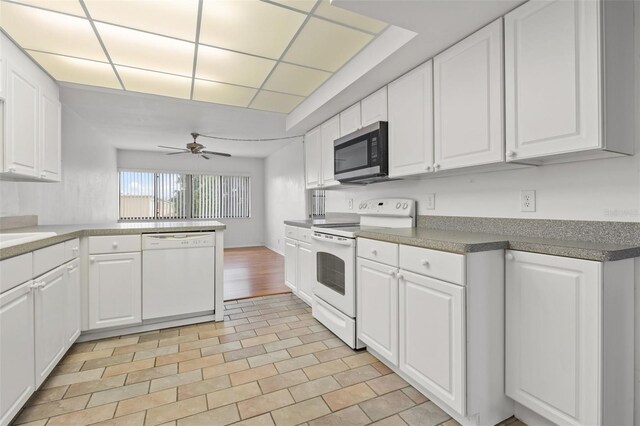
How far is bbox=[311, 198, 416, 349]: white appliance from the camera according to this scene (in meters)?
2.27

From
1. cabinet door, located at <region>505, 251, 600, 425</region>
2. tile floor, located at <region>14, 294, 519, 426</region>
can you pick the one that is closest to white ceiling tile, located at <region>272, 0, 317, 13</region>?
cabinet door, located at <region>505, 251, 600, 425</region>

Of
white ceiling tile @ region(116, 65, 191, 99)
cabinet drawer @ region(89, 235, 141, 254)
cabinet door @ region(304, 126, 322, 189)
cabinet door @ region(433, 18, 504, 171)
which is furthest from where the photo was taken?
cabinet door @ region(304, 126, 322, 189)

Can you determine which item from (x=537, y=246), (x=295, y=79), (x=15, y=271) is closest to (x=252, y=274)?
(x=295, y=79)

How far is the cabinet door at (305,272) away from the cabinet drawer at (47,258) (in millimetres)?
1872

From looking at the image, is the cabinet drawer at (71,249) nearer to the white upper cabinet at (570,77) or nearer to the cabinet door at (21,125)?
the cabinet door at (21,125)

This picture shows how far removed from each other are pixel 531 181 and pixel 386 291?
1059 mm

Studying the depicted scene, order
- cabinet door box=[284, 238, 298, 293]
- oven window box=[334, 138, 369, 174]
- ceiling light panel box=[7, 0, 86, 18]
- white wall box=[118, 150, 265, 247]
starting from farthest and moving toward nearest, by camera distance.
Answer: white wall box=[118, 150, 265, 247] → cabinet door box=[284, 238, 298, 293] → oven window box=[334, 138, 369, 174] → ceiling light panel box=[7, 0, 86, 18]

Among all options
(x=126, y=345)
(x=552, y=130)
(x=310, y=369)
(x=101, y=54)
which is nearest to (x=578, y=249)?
(x=552, y=130)

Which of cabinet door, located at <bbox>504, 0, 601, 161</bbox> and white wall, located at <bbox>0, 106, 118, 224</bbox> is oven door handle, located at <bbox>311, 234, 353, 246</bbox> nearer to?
cabinet door, located at <bbox>504, 0, 601, 161</bbox>

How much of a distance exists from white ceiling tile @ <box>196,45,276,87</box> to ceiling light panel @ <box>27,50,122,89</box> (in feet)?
2.74

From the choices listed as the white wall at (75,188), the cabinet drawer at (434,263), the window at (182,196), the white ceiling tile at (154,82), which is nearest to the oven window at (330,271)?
the cabinet drawer at (434,263)

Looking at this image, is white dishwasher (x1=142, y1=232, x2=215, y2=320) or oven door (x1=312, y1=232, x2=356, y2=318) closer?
oven door (x1=312, y1=232, x2=356, y2=318)

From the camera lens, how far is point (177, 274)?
2.71 metres

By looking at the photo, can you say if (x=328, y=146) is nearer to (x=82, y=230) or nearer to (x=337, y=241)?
(x=337, y=241)
